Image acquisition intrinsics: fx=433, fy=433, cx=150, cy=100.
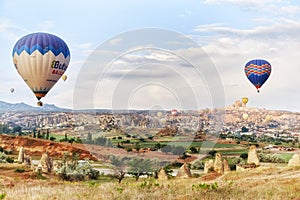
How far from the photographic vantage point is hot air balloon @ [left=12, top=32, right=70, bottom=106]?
37.0 metres

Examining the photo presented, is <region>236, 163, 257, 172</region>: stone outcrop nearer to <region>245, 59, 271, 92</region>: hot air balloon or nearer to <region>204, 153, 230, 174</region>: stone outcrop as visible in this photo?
<region>204, 153, 230, 174</region>: stone outcrop

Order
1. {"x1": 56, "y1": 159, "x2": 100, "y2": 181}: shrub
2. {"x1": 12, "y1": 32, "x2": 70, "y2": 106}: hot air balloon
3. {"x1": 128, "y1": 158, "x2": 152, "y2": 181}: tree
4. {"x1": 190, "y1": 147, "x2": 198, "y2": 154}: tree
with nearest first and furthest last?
{"x1": 56, "y1": 159, "x2": 100, "y2": 181}: shrub → {"x1": 128, "y1": 158, "x2": 152, "y2": 181}: tree → {"x1": 12, "y1": 32, "x2": 70, "y2": 106}: hot air balloon → {"x1": 190, "y1": 147, "x2": 198, "y2": 154}: tree

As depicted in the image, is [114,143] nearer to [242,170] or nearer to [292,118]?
[242,170]

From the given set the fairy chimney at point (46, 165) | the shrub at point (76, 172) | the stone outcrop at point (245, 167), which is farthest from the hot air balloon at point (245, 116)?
the fairy chimney at point (46, 165)

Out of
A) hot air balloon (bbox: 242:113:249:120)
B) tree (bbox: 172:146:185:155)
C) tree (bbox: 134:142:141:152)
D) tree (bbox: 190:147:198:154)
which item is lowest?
tree (bbox: 190:147:198:154)

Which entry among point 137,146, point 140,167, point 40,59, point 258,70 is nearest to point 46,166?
point 140,167

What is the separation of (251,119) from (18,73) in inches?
5574

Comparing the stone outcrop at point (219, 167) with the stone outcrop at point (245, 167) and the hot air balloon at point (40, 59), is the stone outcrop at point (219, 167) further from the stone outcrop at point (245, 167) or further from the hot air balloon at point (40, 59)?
the hot air balloon at point (40, 59)

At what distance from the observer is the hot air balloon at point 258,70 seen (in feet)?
194

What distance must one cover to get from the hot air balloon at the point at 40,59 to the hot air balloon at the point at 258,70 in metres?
29.3

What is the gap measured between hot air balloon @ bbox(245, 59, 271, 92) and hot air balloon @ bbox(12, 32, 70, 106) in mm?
29281

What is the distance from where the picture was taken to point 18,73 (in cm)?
3931

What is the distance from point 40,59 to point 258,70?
32790 millimetres

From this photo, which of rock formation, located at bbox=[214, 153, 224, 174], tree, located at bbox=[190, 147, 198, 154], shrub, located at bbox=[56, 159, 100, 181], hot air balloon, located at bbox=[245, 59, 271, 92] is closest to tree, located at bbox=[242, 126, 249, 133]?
hot air balloon, located at bbox=[245, 59, 271, 92]
